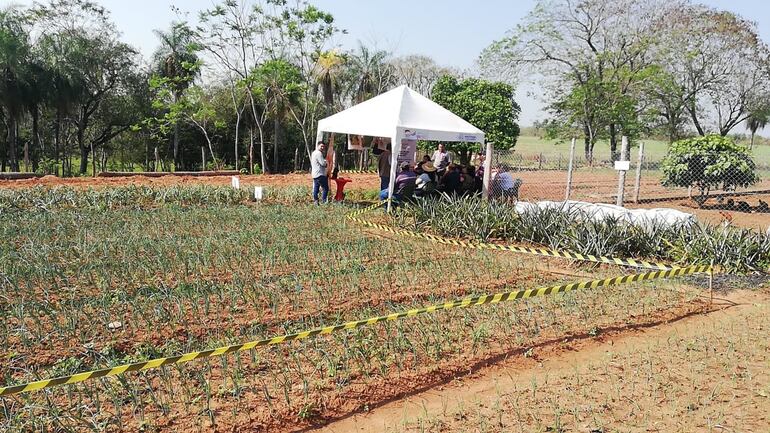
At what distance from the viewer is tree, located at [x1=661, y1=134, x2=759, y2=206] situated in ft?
42.2

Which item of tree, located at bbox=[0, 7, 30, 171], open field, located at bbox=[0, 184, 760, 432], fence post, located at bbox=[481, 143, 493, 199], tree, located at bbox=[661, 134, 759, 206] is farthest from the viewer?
tree, located at bbox=[0, 7, 30, 171]

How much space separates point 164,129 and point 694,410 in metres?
25.2

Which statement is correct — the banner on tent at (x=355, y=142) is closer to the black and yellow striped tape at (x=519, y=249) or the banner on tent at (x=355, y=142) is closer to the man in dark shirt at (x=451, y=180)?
the man in dark shirt at (x=451, y=180)

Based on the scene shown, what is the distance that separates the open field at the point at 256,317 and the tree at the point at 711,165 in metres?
7.84

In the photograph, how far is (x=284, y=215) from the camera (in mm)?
10172

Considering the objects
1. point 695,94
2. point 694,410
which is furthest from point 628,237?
point 695,94

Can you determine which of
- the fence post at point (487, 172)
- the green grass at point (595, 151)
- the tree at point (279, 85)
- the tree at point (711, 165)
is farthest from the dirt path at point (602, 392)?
the tree at point (279, 85)

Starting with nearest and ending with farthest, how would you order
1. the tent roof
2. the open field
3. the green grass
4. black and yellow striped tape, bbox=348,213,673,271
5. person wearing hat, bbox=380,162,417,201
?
the open field, black and yellow striped tape, bbox=348,213,673,271, person wearing hat, bbox=380,162,417,201, the tent roof, the green grass

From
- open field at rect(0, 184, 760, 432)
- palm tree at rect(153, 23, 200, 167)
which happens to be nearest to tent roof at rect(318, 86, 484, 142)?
open field at rect(0, 184, 760, 432)

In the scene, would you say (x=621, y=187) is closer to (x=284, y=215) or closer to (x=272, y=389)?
(x=284, y=215)

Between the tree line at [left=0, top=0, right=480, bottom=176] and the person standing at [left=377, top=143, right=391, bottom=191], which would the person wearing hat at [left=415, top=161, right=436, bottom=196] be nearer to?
the person standing at [left=377, top=143, right=391, bottom=191]

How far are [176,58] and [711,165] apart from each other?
21535 millimetres

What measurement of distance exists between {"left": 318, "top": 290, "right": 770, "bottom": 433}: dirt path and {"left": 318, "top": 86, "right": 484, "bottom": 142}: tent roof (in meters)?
7.05

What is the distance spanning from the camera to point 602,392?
3750 mm
